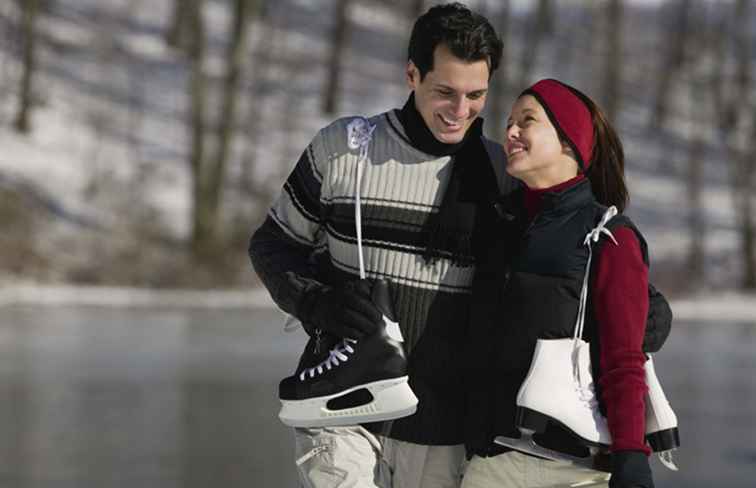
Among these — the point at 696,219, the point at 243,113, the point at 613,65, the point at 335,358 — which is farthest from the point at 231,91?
the point at 335,358

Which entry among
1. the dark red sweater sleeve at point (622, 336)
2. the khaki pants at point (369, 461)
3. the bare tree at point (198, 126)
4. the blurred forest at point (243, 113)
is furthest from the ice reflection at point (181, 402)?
the bare tree at point (198, 126)

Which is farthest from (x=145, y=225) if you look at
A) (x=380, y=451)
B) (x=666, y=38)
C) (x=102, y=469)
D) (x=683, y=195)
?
(x=666, y=38)

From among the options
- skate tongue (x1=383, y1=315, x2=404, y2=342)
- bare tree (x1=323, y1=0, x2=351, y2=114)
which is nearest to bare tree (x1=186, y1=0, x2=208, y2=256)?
bare tree (x1=323, y1=0, x2=351, y2=114)

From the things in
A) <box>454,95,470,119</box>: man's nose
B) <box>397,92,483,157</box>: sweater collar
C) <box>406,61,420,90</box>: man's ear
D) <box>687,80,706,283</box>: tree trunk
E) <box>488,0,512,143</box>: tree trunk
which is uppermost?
<box>406,61,420,90</box>: man's ear

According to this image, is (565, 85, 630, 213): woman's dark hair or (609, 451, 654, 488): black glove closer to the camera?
(609, 451, 654, 488): black glove

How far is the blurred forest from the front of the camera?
22766 mm

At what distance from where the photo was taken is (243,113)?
3334cm

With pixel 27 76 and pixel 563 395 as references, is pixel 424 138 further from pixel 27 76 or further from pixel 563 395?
pixel 27 76

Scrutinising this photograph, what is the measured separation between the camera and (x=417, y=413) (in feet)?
12.0

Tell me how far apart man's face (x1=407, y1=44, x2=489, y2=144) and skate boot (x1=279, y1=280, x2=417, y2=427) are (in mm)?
429

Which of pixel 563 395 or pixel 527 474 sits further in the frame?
pixel 527 474

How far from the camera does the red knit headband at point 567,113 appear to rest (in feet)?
11.2

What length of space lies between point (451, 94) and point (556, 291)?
0.62 metres

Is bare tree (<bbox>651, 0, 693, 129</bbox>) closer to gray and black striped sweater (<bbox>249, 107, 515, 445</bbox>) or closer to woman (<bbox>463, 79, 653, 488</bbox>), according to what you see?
gray and black striped sweater (<bbox>249, 107, 515, 445</bbox>)
